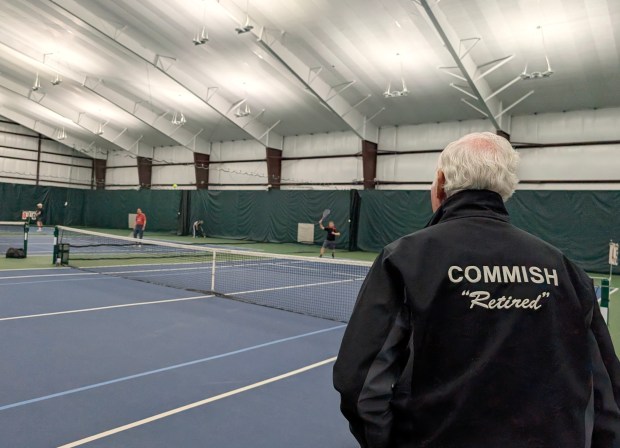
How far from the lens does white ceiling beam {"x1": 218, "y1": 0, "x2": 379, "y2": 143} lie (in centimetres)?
1385

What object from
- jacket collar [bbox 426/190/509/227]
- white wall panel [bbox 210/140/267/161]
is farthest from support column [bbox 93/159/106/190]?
jacket collar [bbox 426/190/509/227]

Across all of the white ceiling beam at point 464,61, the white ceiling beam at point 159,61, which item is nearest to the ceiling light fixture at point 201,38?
the white ceiling beam at point 159,61

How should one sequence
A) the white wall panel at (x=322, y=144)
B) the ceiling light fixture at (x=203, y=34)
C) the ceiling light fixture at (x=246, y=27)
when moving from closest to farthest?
1. the ceiling light fixture at (x=246, y=27)
2. the ceiling light fixture at (x=203, y=34)
3. the white wall panel at (x=322, y=144)

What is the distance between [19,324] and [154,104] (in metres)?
19.1

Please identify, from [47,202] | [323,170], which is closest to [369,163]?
[323,170]

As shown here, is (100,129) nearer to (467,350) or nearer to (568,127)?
(568,127)

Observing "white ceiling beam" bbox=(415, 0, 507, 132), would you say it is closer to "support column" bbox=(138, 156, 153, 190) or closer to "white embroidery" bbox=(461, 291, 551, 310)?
"white embroidery" bbox=(461, 291, 551, 310)

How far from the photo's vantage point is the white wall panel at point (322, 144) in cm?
2170

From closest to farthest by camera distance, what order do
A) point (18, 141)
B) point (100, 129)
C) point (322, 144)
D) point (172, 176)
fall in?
1. point (322, 144)
2. point (100, 129)
3. point (172, 176)
4. point (18, 141)

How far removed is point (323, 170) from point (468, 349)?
21982 mm

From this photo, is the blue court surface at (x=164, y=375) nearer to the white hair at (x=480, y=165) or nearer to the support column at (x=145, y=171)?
the white hair at (x=480, y=165)

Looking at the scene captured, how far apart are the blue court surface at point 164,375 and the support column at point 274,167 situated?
17.1 m

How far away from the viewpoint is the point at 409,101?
17922 mm

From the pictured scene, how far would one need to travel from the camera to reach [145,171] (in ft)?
99.6
